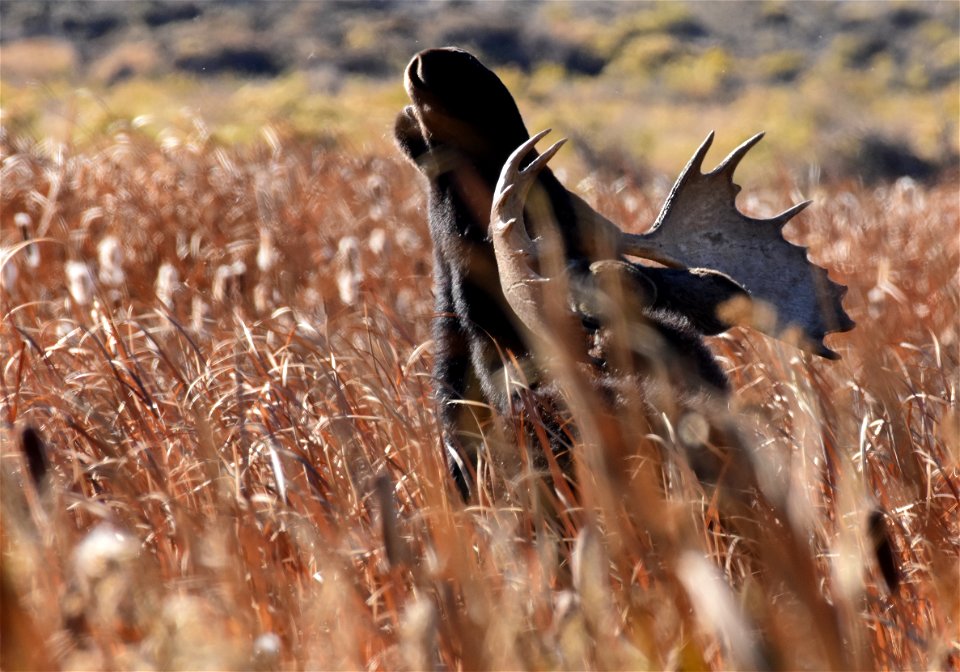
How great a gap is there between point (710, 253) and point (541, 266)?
0.53 m

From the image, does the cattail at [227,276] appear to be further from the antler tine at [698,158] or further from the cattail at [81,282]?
the antler tine at [698,158]

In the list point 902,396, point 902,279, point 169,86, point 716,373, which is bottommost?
point 169,86

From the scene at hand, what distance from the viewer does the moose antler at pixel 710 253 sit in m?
2.66

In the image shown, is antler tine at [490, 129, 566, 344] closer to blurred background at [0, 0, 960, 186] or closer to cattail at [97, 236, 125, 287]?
cattail at [97, 236, 125, 287]

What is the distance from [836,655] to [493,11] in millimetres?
56244

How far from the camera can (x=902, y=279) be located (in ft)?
20.0

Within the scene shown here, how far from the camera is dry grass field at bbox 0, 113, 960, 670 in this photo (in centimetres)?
161

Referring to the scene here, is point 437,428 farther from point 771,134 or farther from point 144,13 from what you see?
point 144,13

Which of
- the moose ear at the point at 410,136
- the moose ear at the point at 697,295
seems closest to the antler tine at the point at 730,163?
the moose ear at the point at 697,295

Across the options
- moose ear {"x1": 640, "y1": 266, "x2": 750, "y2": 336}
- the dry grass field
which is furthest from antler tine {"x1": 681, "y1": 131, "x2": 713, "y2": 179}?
the dry grass field

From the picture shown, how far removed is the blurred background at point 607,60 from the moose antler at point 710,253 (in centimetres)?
1785

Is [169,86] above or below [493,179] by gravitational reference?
below

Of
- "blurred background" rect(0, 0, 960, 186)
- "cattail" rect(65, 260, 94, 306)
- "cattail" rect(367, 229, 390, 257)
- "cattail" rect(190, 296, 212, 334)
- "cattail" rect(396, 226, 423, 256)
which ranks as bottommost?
"blurred background" rect(0, 0, 960, 186)

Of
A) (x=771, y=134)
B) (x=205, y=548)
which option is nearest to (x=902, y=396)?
(x=205, y=548)
